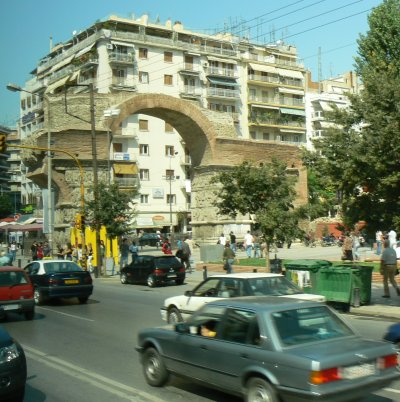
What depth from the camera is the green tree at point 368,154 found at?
46.0 ft

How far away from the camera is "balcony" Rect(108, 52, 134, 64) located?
246 feet

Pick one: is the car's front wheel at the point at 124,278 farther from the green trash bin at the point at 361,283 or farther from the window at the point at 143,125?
the window at the point at 143,125

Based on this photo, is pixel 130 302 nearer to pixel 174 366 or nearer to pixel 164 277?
pixel 164 277

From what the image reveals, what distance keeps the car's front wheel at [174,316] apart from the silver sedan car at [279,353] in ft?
17.0

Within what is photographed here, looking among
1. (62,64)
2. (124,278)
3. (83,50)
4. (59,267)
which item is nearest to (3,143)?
(124,278)

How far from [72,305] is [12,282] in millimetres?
3945

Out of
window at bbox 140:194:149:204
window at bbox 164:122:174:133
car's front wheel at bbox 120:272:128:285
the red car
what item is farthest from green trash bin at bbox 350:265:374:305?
window at bbox 164:122:174:133

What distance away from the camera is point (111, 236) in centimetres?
3047

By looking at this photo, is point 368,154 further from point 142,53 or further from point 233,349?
point 142,53

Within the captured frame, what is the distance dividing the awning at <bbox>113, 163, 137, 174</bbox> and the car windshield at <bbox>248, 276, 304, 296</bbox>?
6332 centimetres

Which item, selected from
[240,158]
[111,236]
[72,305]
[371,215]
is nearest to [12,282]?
[72,305]

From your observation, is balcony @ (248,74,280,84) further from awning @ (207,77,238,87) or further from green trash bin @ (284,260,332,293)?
green trash bin @ (284,260,332,293)

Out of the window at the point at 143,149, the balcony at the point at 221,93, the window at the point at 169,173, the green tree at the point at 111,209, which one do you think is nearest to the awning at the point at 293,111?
the balcony at the point at 221,93

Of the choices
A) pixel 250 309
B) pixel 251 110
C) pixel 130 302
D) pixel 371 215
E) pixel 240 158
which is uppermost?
pixel 251 110
